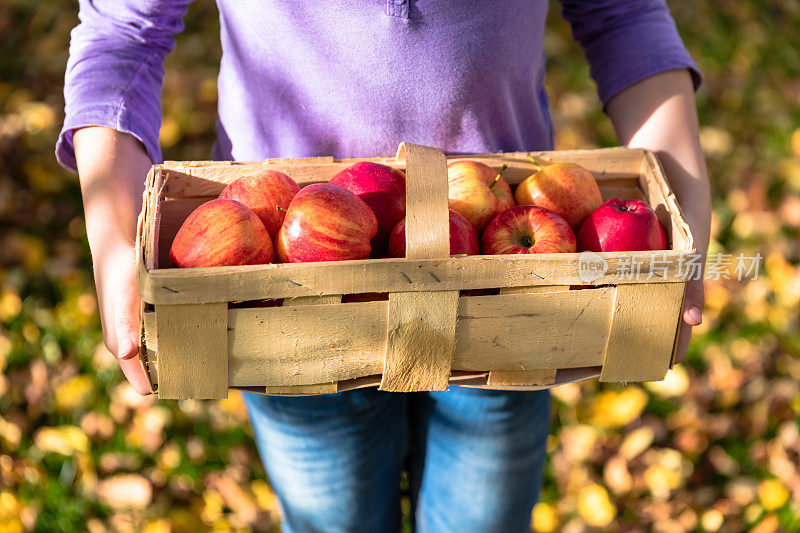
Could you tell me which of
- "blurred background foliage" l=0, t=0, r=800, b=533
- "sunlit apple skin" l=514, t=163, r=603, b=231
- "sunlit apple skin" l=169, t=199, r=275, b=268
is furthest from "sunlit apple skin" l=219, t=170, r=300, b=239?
"blurred background foliage" l=0, t=0, r=800, b=533

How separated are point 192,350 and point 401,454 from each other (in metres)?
0.68

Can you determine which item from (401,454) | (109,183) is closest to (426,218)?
(109,183)

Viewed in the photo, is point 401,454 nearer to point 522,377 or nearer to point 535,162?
point 522,377

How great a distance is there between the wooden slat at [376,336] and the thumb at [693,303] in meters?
0.15

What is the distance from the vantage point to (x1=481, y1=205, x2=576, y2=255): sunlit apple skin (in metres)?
1.18

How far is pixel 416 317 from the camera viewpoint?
1.06 m

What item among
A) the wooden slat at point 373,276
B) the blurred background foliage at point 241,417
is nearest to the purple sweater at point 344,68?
the wooden slat at point 373,276

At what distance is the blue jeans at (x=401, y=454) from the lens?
55.2 inches

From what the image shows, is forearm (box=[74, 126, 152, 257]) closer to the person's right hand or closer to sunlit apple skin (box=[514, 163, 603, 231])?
the person's right hand

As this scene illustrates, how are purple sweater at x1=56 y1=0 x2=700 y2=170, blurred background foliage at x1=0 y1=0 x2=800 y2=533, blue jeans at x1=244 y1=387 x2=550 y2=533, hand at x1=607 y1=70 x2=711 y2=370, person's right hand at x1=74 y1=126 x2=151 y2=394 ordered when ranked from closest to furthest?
person's right hand at x1=74 y1=126 x2=151 y2=394 < purple sweater at x1=56 y1=0 x2=700 y2=170 < hand at x1=607 y1=70 x2=711 y2=370 < blue jeans at x1=244 y1=387 x2=550 y2=533 < blurred background foliage at x1=0 y1=0 x2=800 y2=533

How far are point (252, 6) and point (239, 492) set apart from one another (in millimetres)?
1411

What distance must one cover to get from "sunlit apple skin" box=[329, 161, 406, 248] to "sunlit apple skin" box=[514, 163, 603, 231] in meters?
0.25

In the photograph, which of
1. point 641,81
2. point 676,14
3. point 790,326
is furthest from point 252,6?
point 676,14

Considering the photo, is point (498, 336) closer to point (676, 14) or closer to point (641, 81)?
point (641, 81)
